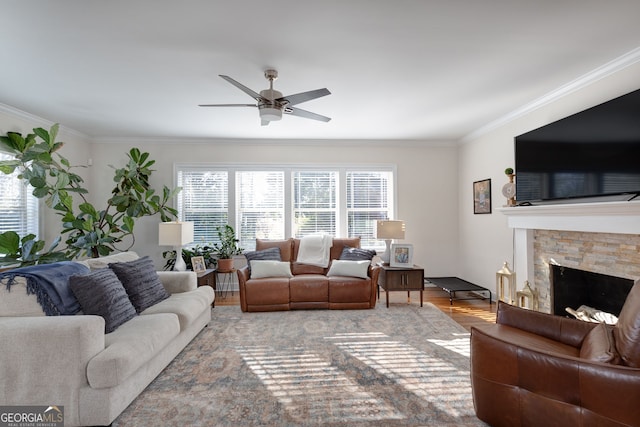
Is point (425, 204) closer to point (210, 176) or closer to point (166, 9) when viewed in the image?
point (210, 176)

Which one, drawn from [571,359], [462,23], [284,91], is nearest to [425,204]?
[284,91]

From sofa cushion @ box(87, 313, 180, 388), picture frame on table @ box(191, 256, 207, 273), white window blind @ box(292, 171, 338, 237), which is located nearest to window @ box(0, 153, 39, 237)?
picture frame on table @ box(191, 256, 207, 273)

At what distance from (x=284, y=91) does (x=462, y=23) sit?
175cm

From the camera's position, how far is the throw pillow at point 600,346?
1.52 meters

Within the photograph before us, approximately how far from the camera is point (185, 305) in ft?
9.47

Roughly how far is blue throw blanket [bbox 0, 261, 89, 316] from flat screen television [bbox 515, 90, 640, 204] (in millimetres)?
4197

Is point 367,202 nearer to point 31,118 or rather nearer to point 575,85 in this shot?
point 575,85

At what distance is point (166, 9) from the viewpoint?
1979 millimetres

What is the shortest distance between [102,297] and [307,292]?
2.32m

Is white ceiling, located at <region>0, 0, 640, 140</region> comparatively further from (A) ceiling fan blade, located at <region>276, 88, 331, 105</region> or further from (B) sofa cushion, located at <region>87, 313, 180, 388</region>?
(B) sofa cushion, located at <region>87, 313, 180, 388</region>

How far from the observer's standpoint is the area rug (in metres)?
1.96

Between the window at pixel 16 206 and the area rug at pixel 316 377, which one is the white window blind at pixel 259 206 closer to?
the area rug at pixel 316 377

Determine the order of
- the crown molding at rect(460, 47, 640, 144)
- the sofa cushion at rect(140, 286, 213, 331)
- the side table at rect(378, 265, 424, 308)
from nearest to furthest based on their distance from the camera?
the crown molding at rect(460, 47, 640, 144) < the sofa cushion at rect(140, 286, 213, 331) < the side table at rect(378, 265, 424, 308)

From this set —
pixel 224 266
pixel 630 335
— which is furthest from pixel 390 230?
pixel 630 335
